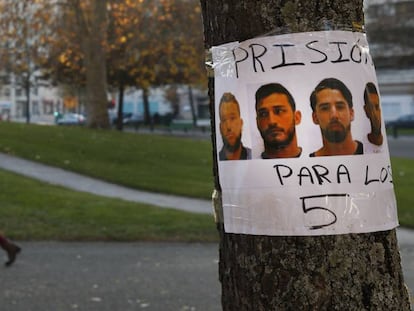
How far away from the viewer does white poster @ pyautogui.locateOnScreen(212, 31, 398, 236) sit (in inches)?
79.2

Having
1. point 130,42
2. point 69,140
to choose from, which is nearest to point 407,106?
point 130,42

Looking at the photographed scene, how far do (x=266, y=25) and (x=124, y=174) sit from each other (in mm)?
12515

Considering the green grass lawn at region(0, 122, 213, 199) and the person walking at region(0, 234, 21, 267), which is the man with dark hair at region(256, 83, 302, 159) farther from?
the green grass lawn at region(0, 122, 213, 199)

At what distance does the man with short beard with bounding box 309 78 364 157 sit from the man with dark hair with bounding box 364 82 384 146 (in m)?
0.07

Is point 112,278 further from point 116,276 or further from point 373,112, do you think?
point 373,112

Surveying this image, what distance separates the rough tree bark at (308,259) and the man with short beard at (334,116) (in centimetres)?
21

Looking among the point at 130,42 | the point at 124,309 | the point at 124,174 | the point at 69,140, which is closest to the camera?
the point at 124,309

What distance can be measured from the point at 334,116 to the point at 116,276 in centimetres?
457

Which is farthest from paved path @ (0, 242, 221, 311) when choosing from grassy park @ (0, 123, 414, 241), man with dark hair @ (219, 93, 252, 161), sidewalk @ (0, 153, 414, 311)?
man with dark hair @ (219, 93, 252, 161)

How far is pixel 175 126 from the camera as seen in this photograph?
49312 millimetres

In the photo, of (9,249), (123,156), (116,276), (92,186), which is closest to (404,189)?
(92,186)

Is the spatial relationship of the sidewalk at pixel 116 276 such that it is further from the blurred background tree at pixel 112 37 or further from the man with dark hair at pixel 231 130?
the blurred background tree at pixel 112 37

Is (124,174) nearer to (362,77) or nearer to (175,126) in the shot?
(362,77)

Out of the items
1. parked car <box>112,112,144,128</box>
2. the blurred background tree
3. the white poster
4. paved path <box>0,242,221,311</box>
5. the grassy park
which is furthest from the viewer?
parked car <box>112,112,144,128</box>
